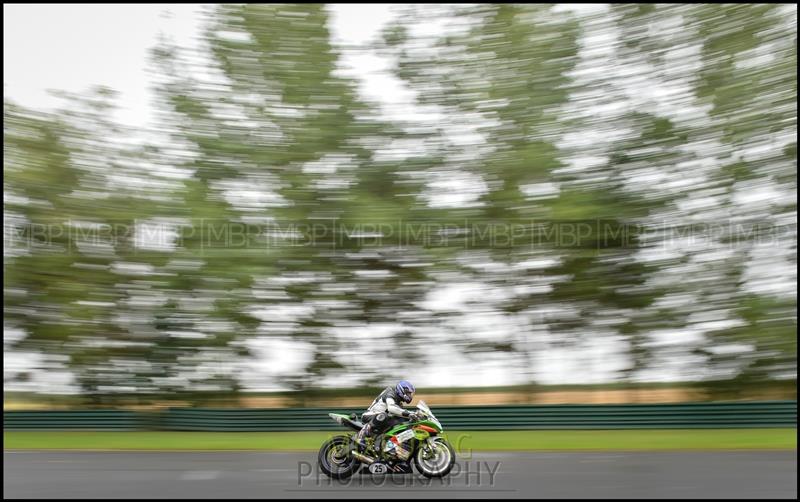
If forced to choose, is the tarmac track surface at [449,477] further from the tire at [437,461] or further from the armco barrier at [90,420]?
the armco barrier at [90,420]

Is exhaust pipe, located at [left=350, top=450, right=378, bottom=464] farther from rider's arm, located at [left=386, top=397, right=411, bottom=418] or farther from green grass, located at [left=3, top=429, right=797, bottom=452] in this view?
green grass, located at [left=3, top=429, right=797, bottom=452]

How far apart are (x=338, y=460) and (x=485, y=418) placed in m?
7.00

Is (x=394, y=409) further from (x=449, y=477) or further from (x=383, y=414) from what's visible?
(x=449, y=477)

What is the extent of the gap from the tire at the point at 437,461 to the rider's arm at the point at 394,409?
61 centimetres

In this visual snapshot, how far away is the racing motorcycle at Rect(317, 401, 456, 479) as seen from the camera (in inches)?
393

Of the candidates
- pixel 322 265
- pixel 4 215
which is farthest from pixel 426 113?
pixel 4 215

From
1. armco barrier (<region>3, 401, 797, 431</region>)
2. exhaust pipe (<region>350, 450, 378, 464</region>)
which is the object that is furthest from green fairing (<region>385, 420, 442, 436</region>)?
armco barrier (<region>3, 401, 797, 431</region>)

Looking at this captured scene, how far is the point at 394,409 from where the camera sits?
9914 millimetres

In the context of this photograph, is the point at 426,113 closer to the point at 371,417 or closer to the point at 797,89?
the point at 797,89

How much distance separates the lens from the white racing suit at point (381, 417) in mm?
10055

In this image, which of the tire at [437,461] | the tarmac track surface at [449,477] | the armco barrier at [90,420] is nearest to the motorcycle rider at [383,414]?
the tire at [437,461]

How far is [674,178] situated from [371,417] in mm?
10847

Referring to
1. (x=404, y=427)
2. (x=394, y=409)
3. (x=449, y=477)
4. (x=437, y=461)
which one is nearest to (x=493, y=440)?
(x=449, y=477)

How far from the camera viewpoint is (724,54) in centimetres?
1695
